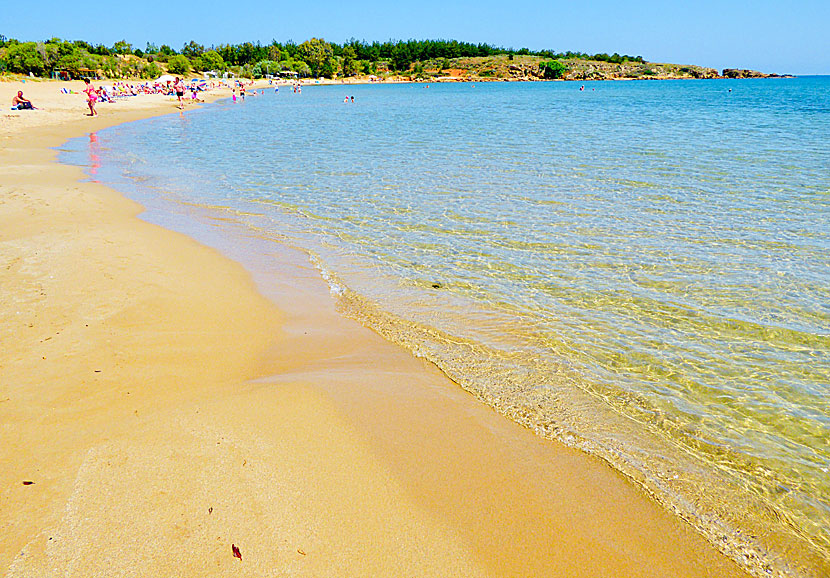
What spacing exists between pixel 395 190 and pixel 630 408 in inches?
370

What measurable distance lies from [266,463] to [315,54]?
16509 centimetres

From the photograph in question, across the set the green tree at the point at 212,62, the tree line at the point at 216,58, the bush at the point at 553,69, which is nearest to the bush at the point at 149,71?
the tree line at the point at 216,58

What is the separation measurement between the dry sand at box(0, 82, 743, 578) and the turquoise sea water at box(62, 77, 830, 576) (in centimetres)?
46

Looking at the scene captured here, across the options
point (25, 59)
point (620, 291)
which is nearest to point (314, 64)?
point (25, 59)

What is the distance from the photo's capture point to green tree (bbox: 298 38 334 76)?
495 ft

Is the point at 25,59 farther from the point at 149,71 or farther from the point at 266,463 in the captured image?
the point at 266,463

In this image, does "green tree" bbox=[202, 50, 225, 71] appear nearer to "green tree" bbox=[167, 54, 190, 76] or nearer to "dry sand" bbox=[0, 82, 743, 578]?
"green tree" bbox=[167, 54, 190, 76]

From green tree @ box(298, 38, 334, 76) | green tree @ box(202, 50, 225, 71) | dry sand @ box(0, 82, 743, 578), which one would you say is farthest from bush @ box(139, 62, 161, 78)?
dry sand @ box(0, 82, 743, 578)

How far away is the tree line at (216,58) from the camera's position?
2581 inches

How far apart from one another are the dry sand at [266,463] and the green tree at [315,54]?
6314 inches

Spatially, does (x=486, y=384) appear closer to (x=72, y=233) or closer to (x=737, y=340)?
(x=737, y=340)

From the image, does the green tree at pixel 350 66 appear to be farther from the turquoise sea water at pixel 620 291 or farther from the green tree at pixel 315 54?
the turquoise sea water at pixel 620 291

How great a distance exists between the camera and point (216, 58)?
120m

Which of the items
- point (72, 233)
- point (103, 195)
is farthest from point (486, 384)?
point (103, 195)
